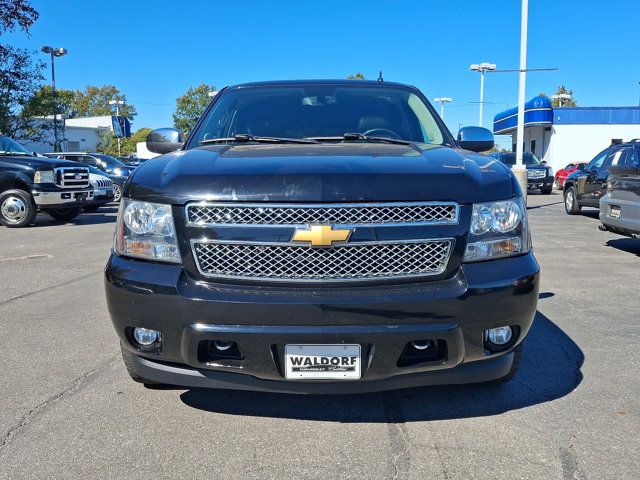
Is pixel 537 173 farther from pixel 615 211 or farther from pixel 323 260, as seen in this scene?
pixel 323 260

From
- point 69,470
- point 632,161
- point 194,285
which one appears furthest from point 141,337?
point 632,161

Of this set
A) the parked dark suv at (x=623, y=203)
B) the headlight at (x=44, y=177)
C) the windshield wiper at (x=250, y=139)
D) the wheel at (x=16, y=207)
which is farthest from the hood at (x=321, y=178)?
the wheel at (x=16, y=207)

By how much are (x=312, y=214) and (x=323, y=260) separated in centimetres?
21

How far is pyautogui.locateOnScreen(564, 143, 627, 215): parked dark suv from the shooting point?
482 inches

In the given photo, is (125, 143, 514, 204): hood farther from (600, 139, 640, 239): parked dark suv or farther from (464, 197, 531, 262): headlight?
(600, 139, 640, 239): parked dark suv

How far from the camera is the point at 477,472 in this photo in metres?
2.50

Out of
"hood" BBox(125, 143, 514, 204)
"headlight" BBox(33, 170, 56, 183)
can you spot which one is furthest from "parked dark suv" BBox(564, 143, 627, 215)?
"headlight" BBox(33, 170, 56, 183)

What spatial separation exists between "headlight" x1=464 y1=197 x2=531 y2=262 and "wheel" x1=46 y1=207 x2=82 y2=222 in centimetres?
1232

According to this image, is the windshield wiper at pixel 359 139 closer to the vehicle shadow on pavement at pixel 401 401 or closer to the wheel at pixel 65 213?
the vehicle shadow on pavement at pixel 401 401

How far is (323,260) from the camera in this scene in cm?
257

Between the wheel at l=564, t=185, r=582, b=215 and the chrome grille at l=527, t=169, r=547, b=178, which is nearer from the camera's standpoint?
the wheel at l=564, t=185, r=582, b=215

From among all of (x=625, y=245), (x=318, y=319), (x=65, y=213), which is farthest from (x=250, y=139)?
(x=65, y=213)

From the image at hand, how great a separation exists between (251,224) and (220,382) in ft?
2.47

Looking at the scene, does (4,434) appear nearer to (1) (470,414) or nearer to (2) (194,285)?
(2) (194,285)
